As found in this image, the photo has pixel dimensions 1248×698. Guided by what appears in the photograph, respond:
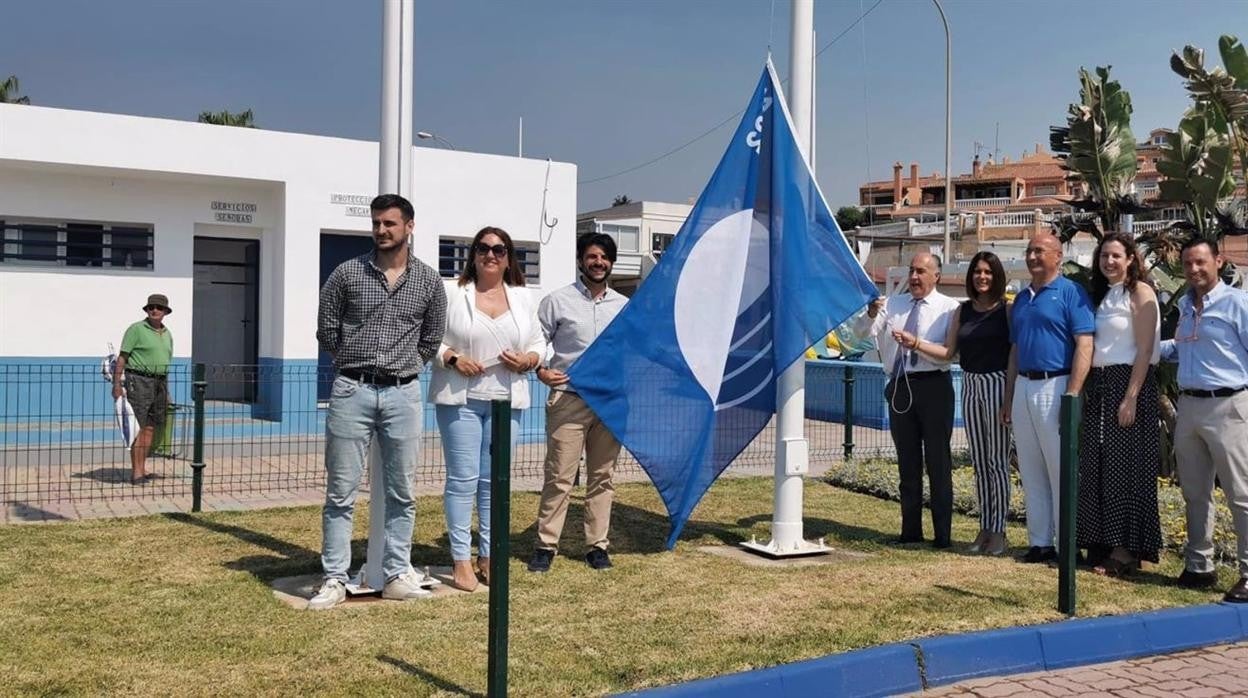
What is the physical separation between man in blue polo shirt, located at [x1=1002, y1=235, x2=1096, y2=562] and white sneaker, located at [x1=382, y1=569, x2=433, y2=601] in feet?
12.9

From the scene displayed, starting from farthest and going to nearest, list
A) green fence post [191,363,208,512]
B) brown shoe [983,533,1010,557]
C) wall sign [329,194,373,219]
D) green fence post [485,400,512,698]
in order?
wall sign [329,194,373,219] < green fence post [191,363,208,512] < brown shoe [983,533,1010,557] < green fence post [485,400,512,698]

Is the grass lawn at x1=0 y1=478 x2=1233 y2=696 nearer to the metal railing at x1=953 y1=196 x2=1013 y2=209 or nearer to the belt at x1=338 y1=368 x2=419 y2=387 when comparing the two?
the belt at x1=338 y1=368 x2=419 y2=387

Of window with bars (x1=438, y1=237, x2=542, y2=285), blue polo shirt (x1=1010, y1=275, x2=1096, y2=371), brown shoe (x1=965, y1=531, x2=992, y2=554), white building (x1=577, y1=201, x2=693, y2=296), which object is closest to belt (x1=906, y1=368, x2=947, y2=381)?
blue polo shirt (x1=1010, y1=275, x2=1096, y2=371)

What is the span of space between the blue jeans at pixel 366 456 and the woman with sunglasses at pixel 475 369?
259 mm

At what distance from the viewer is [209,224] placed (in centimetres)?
1552

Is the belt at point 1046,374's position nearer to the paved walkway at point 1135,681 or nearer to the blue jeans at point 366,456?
the paved walkway at point 1135,681

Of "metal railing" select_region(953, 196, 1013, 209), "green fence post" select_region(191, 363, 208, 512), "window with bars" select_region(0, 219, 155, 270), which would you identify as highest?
"metal railing" select_region(953, 196, 1013, 209)

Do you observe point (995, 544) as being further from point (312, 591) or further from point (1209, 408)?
point (312, 591)

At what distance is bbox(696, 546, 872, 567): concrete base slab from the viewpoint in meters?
7.16

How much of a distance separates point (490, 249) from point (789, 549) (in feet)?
9.44

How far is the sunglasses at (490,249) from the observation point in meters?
6.26

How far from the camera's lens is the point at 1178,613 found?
6039 mm

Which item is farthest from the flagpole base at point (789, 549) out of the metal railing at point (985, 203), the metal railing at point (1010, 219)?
the metal railing at point (985, 203)

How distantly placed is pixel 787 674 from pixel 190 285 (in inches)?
502
